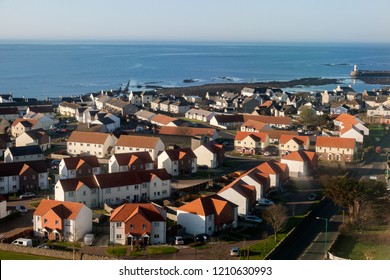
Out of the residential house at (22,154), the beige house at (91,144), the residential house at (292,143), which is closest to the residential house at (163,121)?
the beige house at (91,144)

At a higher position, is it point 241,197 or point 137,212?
point 137,212

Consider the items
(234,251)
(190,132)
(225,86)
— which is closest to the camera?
(234,251)

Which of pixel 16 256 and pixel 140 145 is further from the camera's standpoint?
pixel 140 145

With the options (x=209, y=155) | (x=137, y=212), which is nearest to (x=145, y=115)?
(x=209, y=155)

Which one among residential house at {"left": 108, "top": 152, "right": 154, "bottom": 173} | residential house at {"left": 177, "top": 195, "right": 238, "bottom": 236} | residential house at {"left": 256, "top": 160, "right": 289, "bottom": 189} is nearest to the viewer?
residential house at {"left": 177, "top": 195, "right": 238, "bottom": 236}

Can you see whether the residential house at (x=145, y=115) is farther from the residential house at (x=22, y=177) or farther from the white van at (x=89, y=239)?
the white van at (x=89, y=239)

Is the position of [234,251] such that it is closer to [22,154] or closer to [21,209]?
[21,209]

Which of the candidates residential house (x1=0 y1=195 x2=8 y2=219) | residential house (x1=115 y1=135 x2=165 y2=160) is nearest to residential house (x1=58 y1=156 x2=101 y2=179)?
residential house (x1=115 y1=135 x2=165 y2=160)

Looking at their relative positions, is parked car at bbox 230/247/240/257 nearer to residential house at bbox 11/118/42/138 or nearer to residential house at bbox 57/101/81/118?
residential house at bbox 11/118/42/138
